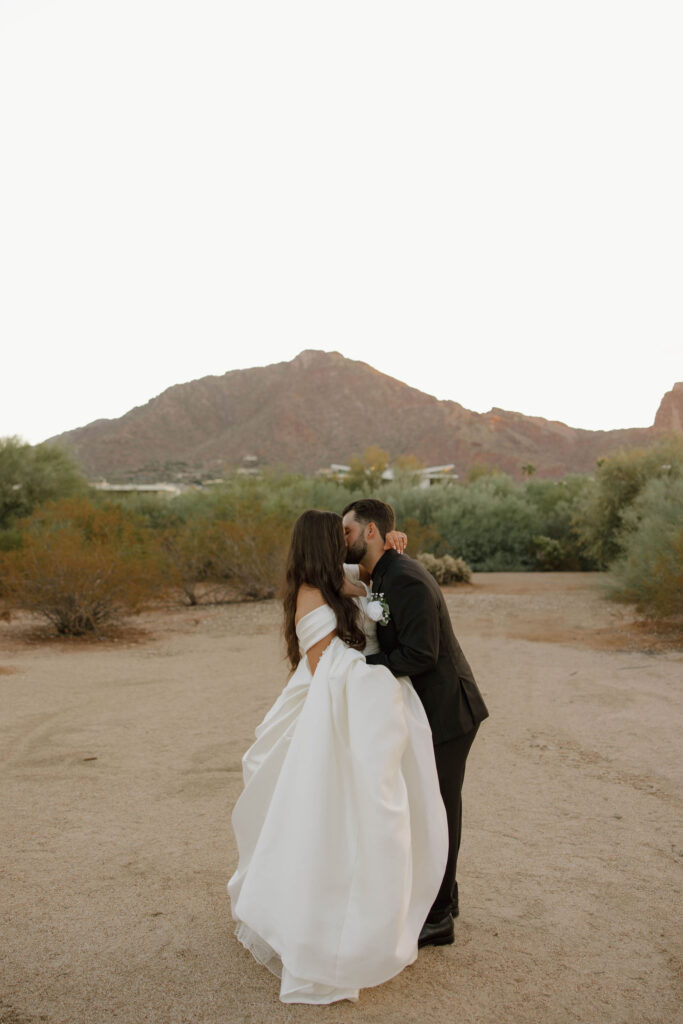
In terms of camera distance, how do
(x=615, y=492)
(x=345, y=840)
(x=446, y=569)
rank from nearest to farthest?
(x=345, y=840)
(x=446, y=569)
(x=615, y=492)

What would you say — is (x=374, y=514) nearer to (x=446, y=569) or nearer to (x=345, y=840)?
(x=345, y=840)

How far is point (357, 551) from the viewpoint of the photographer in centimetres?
409

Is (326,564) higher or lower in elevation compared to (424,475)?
lower

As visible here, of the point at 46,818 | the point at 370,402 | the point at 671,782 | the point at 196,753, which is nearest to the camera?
the point at 46,818

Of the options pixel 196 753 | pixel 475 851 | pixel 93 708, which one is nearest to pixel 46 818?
pixel 196 753

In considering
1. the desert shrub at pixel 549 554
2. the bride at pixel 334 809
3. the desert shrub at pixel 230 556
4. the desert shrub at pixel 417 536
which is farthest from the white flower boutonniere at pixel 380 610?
the desert shrub at pixel 549 554

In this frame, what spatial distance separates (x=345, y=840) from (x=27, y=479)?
2453cm

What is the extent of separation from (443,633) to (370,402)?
4045 inches

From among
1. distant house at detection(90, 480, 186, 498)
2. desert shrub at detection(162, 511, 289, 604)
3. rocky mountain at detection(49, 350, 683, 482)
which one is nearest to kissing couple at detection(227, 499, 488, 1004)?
desert shrub at detection(162, 511, 289, 604)

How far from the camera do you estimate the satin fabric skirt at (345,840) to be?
3.46 metres

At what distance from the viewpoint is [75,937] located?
13.7 ft

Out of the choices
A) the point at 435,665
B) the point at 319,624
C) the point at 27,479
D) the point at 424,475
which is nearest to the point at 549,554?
the point at 27,479

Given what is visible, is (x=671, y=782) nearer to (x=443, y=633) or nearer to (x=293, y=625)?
(x=443, y=633)

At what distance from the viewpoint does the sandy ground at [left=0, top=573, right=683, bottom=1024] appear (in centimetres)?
362
